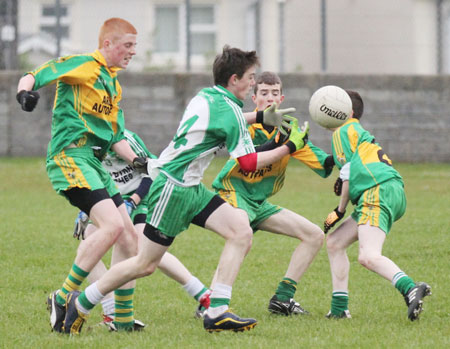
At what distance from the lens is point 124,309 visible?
6176 millimetres

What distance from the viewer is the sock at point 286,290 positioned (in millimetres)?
6871

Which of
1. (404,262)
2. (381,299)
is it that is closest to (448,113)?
(404,262)

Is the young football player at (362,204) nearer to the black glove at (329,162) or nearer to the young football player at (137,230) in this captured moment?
the black glove at (329,162)

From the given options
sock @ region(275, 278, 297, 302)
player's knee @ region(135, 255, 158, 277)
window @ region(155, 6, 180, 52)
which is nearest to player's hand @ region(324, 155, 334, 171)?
sock @ region(275, 278, 297, 302)

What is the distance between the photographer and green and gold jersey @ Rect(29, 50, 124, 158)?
628 centimetres

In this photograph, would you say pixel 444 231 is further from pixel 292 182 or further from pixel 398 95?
pixel 398 95

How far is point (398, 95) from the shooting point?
18.4 m

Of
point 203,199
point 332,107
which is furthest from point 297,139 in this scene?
point 203,199

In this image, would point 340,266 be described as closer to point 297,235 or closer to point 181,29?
point 297,235

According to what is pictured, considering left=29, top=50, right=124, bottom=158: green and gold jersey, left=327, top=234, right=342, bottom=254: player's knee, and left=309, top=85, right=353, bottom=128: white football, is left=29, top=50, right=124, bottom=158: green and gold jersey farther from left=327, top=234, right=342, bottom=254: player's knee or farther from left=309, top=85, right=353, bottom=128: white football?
left=327, top=234, right=342, bottom=254: player's knee

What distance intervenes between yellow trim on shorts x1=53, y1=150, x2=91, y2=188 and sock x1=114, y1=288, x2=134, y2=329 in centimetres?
76

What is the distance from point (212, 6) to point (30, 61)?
5069 mm

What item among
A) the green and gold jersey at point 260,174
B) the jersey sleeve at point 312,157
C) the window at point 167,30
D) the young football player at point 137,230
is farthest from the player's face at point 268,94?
the window at point 167,30

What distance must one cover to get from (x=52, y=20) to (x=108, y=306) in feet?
42.7
